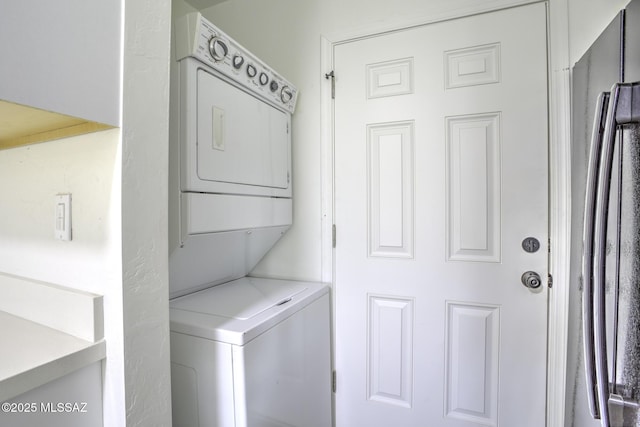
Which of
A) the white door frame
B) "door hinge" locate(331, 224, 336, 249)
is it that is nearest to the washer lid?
"door hinge" locate(331, 224, 336, 249)

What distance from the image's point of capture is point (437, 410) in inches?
60.1

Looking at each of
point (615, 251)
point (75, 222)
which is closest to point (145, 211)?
point (75, 222)

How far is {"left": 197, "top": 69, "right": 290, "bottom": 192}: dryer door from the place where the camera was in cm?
117

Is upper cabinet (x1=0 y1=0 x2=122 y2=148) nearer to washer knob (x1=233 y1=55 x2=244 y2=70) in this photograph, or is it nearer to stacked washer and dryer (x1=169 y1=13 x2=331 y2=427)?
stacked washer and dryer (x1=169 y1=13 x2=331 y2=427)

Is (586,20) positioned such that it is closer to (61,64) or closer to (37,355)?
(61,64)

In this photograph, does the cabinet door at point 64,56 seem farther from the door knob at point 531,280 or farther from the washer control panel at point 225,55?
the door knob at point 531,280

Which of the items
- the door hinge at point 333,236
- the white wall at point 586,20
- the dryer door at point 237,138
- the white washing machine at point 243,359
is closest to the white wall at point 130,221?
the white washing machine at point 243,359

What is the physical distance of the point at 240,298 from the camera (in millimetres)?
1375

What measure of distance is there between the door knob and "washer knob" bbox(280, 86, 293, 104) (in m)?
1.50

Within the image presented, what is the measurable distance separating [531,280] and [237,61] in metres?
1.64

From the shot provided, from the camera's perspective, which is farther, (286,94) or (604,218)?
(286,94)

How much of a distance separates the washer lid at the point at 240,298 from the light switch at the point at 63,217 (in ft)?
1.68

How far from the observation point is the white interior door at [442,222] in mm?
1382

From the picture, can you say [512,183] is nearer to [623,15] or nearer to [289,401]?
[623,15]
